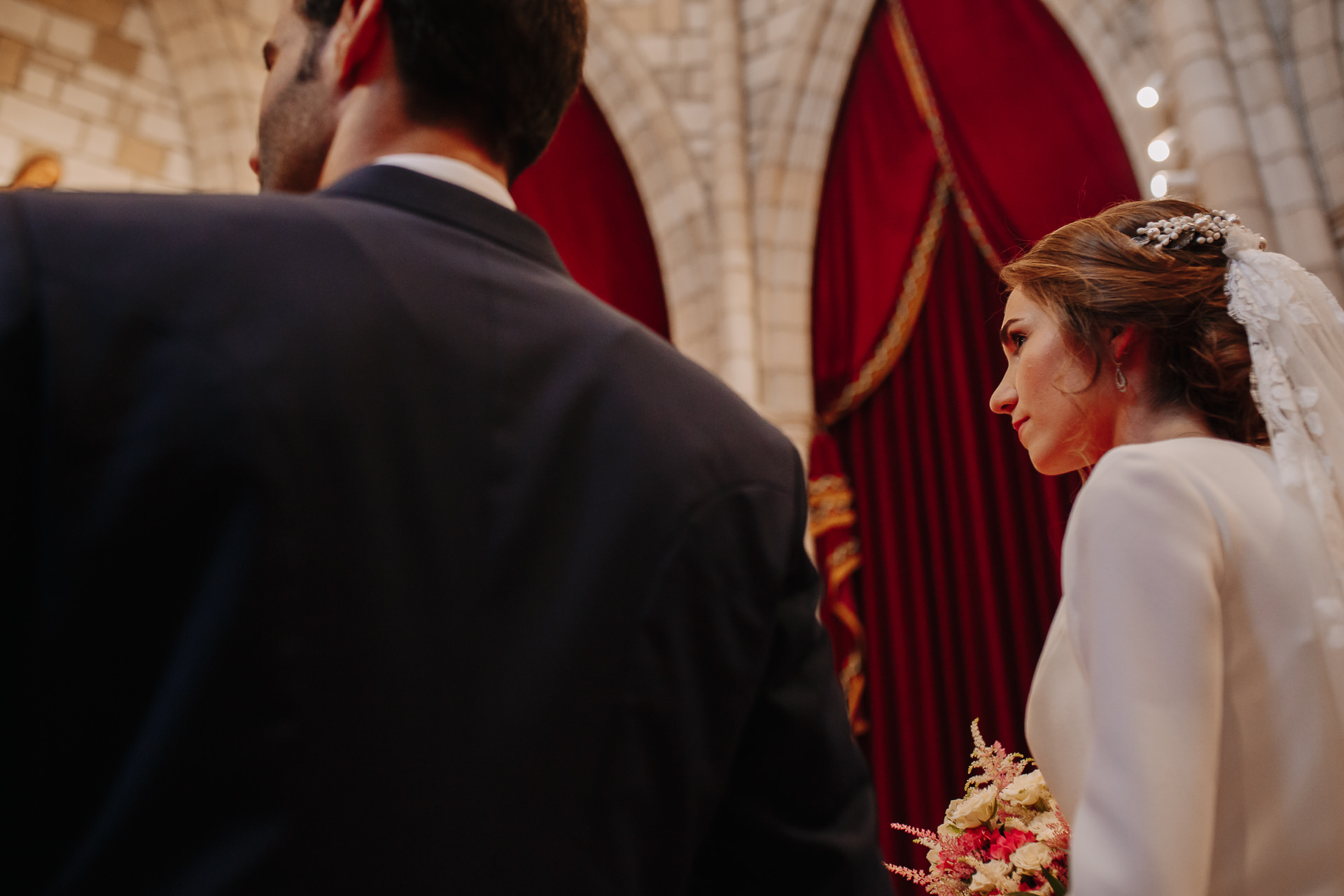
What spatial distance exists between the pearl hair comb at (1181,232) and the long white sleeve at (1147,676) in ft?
1.56

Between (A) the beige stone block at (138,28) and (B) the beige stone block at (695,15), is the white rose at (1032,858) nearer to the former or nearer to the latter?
(B) the beige stone block at (695,15)

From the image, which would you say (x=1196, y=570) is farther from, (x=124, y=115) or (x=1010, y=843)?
(x=124, y=115)

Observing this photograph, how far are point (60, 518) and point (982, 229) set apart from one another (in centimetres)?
420

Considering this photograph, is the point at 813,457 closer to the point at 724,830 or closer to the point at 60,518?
the point at 724,830

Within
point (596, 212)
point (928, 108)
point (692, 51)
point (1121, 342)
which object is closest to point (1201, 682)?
point (1121, 342)

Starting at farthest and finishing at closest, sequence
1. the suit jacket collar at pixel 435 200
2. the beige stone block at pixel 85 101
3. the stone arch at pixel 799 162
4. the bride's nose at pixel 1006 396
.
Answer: the stone arch at pixel 799 162
the beige stone block at pixel 85 101
the bride's nose at pixel 1006 396
the suit jacket collar at pixel 435 200

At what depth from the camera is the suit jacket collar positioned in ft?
2.20

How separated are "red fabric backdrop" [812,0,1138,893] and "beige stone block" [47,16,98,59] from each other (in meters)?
3.69

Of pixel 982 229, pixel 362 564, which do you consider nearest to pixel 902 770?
pixel 982 229

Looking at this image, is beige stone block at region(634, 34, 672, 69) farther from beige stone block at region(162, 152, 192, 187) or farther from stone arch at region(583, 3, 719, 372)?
beige stone block at region(162, 152, 192, 187)

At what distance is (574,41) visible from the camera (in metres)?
0.87

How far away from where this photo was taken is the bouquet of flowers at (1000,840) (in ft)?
4.36

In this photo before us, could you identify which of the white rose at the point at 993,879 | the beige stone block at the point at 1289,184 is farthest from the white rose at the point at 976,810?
the beige stone block at the point at 1289,184

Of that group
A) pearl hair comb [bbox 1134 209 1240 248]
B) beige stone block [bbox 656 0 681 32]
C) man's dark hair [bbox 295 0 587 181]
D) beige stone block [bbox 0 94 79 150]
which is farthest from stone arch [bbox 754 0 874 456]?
man's dark hair [bbox 295 0 587 181]
